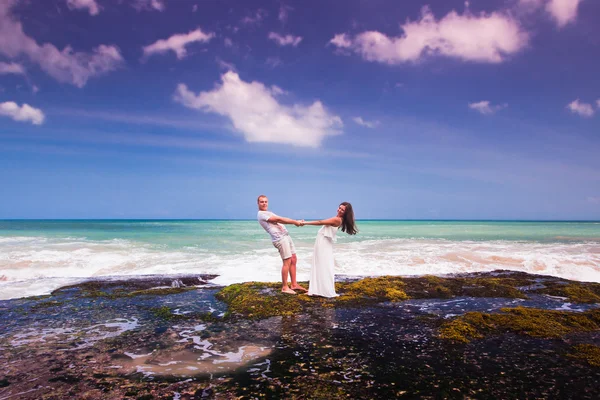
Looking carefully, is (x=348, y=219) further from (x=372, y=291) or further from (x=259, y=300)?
(x=259, y=300)

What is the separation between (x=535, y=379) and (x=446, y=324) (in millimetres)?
2334

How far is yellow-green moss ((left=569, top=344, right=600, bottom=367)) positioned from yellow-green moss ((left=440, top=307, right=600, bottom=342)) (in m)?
0.64

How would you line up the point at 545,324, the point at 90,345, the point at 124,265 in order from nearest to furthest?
the point at 90,345 < the point at 545,324 < the point at 124,265

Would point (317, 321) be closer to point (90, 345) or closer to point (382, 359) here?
point (382, 359)

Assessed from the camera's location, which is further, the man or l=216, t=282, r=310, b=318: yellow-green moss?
the man

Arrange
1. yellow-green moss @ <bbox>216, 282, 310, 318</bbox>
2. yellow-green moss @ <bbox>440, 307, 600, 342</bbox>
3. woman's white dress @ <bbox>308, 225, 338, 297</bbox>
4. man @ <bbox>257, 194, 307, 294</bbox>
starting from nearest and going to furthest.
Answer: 1. yellow-green moss @ <bbox>440, 307, 600, 342</bbox>
2. yellow-green moss @ <bbox>216, 282, 310, 318</bbox>
3. woman's white dress @ <bbox>308, 225, 338, 297</bbox>
4. man @ <bbox>257, 194, 307, 294</bbox>

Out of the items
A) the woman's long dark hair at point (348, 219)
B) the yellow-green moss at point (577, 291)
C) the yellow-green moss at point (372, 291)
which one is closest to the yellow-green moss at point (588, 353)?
the yellow-green moss at point (372, 291)

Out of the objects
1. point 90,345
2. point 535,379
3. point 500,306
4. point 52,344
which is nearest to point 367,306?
point 500,306

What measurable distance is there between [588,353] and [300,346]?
14.6ft

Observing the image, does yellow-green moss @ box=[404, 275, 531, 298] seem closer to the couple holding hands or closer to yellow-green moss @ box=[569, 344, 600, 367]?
the couple holding hands

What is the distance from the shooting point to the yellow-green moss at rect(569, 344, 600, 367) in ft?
16.7

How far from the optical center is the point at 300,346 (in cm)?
577

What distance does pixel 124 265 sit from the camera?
18953 mm

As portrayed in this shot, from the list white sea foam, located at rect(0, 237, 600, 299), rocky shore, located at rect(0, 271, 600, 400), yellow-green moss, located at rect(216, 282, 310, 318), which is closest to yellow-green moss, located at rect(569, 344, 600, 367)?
rocky shore, located at rect(0, 271, 600, 400)
